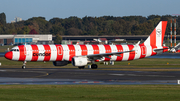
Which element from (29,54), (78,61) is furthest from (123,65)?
(29,54)

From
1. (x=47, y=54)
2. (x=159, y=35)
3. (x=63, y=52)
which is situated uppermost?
(x=159, y=35)

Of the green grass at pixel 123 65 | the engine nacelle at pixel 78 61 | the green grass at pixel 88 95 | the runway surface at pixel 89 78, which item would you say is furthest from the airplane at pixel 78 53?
the green grass at pixel 88 95

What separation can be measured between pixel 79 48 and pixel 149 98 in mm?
31025

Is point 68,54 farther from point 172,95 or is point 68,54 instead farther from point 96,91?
point 172,95

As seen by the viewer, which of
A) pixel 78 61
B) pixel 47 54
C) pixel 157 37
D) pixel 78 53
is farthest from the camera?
pixel 157 37

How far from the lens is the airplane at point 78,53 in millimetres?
48406

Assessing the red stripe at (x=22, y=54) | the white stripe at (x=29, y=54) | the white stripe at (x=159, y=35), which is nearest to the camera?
the red stripe at (x=22, y=54)

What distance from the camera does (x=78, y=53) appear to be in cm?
5081

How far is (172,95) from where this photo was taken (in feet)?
72.9

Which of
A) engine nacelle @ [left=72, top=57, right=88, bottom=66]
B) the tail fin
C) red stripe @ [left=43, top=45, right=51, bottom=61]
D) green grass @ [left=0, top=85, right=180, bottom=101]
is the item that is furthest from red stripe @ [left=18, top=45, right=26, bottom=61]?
green grass @ [left=0, top=85, right=180, bottom=101]

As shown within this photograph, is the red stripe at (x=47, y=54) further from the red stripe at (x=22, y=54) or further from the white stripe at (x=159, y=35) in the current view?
the white stripe at (x=159, y=35)

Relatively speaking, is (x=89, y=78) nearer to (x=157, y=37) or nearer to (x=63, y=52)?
(x=63, y=52)

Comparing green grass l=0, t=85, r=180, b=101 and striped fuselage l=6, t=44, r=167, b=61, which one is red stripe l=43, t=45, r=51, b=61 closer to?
striped fuselage l=6, t=44, r=167, b=61

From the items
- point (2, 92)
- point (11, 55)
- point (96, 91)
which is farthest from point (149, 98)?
point (11, 55)
